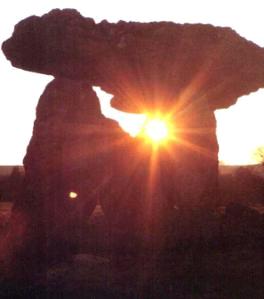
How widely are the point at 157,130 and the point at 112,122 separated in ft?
4.98

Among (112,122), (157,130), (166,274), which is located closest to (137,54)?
(112,122)

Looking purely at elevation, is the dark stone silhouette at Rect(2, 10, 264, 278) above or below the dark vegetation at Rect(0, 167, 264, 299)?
above

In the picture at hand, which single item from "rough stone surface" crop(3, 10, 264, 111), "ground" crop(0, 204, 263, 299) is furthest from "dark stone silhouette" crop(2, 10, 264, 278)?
"ground" crop(0, 204, 263, 299)

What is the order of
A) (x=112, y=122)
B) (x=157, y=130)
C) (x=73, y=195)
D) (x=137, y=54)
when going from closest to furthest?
(x=137, y=54), (x=73, y=195), (x=112, y=122), (x=157, y=130)

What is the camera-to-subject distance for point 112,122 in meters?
17.8

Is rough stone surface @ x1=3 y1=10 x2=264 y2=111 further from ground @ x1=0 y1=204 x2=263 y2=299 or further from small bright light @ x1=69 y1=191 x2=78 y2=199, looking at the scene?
ground @ x1=0 y1=204 x2=263 y2=299

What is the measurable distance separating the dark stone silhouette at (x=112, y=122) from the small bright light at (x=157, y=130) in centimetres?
42

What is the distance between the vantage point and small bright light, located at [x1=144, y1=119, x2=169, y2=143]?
18.2 meters

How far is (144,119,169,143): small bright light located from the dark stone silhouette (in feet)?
1.38

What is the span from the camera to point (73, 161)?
16.7 m

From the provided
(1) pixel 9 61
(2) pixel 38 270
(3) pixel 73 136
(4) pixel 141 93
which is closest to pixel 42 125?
(3) pixel 73 136

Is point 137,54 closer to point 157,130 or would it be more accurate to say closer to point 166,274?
point 157,130

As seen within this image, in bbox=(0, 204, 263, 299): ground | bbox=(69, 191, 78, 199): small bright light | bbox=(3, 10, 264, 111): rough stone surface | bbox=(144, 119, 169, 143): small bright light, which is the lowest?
bbox=(0, 204, 263, 299): ground

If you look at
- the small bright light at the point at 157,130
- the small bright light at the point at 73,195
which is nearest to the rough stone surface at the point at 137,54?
the small bright light at the point at 157,130
